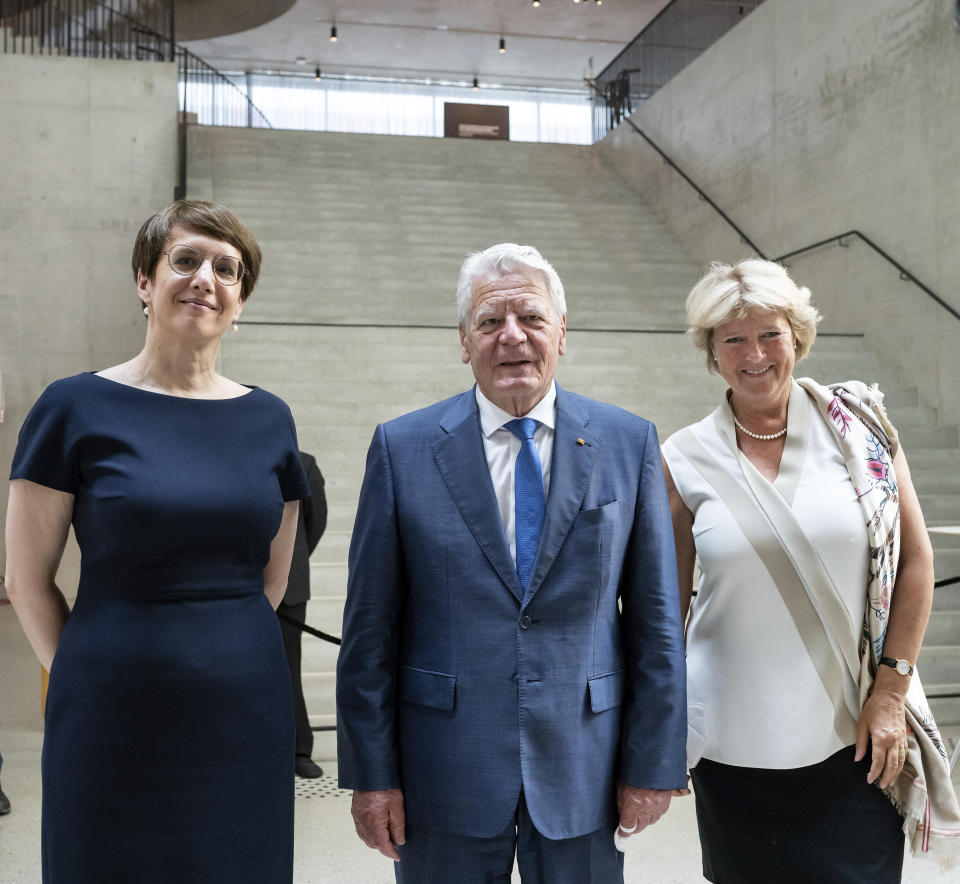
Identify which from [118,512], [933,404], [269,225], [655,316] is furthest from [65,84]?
[118,512]

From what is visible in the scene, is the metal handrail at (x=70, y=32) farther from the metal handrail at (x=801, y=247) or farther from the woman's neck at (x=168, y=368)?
the woman's neck at (x=168, y=368)

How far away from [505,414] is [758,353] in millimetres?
697

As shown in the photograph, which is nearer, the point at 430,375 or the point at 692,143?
the point at 430,375

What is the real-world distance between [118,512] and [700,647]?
1346 millimetres

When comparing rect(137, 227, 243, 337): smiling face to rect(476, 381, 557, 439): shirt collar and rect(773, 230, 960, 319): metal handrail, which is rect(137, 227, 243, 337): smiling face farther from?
rect(773, 230, 960, 319): metal handrail

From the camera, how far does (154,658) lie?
204 centimetres

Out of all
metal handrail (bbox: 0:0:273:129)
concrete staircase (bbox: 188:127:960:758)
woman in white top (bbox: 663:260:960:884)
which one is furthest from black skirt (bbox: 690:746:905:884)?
metal handrail (bbox: 0:0:273:129)

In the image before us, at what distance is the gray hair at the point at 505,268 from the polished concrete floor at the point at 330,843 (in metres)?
2.57

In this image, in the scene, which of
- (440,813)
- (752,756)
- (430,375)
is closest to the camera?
(440,813)

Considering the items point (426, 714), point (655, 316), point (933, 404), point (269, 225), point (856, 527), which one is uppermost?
point (269, 225)

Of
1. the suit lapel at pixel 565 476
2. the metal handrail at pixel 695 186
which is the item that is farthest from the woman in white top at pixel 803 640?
the metal handrail at pixel 695 186

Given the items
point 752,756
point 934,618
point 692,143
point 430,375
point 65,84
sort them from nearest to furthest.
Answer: point 752,756
point 934,618
point 430,375
point 65,84
point 692,143

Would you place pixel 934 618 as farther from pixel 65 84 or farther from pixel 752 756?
pixel 65 84

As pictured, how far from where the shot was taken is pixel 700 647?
8.00ft
